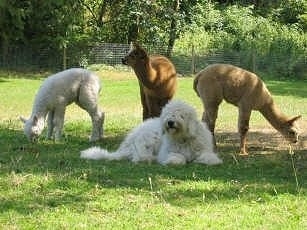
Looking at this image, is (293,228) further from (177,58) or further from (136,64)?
(177,58)

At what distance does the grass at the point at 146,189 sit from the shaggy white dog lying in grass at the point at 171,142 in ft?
0.80

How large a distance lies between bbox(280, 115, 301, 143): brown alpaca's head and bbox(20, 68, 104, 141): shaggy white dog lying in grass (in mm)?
3179

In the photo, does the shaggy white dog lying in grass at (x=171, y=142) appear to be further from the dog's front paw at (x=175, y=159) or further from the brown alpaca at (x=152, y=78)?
the brown alpaca at (x=152, y=78)

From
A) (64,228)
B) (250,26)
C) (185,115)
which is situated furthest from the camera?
(250,26)

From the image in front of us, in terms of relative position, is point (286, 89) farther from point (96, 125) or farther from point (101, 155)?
point (101, 155)

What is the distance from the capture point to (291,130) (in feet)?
34.6

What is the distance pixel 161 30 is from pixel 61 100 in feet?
76.4

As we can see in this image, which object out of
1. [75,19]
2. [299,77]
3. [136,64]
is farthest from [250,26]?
[136,64]

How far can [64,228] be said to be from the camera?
199 inches

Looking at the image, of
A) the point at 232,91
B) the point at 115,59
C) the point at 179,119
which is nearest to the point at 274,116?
the point at 232,91

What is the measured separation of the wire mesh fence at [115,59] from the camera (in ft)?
98.7

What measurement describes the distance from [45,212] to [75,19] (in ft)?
86.5

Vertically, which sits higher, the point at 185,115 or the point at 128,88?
the point at 185,115

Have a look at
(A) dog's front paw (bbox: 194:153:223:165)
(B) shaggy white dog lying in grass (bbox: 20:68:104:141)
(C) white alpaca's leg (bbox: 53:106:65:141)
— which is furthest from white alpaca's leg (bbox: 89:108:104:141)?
(A) dog's front paw (bbox: 194:153:223:165)
